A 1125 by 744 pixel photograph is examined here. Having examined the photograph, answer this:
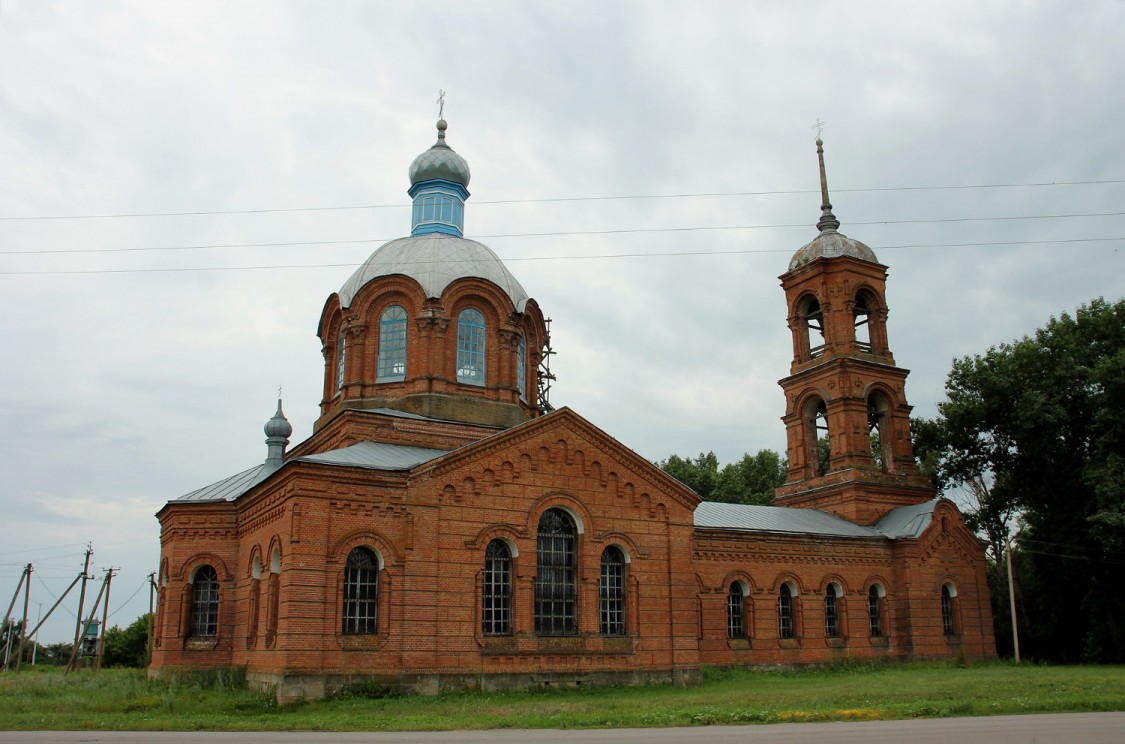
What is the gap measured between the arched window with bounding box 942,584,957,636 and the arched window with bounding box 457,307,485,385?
14.8 meters

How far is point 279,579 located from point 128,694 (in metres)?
3.26

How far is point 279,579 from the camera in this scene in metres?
18.8

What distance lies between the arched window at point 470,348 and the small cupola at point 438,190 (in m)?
3.89

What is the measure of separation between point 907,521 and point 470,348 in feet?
45.2

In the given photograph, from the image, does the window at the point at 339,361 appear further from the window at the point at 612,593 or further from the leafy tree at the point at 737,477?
the leafy tree at the point at 737,477

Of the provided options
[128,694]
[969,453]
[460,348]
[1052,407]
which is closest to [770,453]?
[969,453]

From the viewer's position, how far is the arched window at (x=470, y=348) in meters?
24.3

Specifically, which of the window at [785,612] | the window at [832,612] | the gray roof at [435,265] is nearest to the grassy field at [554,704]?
the window at [785,612]

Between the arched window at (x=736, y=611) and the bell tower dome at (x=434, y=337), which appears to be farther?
the arched window at (x=736, y=611)

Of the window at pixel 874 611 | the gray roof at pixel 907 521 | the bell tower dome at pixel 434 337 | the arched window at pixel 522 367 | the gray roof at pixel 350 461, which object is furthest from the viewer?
the gray roof at pixel 907 521

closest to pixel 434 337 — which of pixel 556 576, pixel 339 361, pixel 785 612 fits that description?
pixel 339 361

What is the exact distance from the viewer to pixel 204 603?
2150cm

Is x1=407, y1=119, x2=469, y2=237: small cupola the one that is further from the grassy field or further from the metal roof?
the grassy field

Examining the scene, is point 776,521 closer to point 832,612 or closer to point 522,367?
point 832,612
